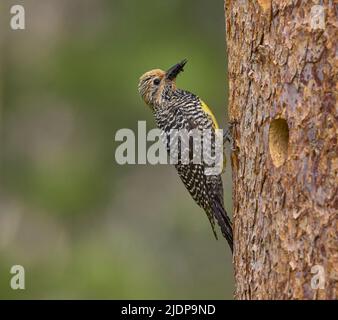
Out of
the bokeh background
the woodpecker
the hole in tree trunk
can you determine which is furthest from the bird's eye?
the bokeh background

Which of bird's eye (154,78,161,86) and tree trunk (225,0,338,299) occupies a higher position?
bird's eye (154,78,161,86)

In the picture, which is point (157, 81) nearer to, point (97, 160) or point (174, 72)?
point (174, 72)

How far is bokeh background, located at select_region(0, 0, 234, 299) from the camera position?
44.8ft

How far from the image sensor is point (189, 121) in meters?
7.78

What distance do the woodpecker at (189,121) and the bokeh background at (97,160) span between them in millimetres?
4802

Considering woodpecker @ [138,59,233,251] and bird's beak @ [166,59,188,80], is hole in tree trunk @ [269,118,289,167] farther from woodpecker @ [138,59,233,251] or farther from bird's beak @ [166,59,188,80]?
bird's beak @ [166,59,188,80]

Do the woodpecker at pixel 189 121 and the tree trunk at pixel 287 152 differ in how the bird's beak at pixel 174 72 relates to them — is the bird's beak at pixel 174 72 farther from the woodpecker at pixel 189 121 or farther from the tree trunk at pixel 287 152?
the tree trunk at pixel 287 152

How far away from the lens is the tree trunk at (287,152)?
5.34 metres

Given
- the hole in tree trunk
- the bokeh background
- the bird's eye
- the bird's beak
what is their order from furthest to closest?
the bokeh background
the bird's eye
the bird's beak
the hole in tree trunk

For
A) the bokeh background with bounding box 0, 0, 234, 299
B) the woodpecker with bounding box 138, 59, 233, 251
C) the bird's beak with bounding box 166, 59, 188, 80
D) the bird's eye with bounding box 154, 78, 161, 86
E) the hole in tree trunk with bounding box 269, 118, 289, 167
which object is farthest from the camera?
the bokeh background with bounding box 0, 0, 234, 299

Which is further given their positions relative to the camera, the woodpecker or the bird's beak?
the bird's beak

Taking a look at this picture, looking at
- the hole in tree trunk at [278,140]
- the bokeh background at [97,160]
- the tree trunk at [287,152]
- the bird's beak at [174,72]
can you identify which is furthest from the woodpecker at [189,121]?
the bokeh background at [97,160]

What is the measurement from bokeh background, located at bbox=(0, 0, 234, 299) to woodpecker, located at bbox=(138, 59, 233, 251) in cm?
480

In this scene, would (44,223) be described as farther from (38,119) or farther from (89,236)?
(38,119)
